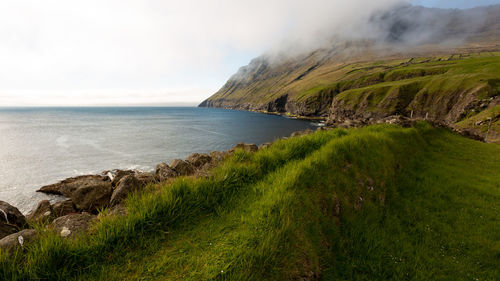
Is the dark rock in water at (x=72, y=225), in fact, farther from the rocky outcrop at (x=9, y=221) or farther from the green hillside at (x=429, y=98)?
the green hillside at (x=429, y=98)

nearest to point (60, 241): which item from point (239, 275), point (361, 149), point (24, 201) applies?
point (239, 275)

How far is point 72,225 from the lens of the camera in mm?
3814

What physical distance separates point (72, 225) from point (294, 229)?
449 centimetres

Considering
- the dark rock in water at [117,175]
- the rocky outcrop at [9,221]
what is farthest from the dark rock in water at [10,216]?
the dark rock in water at [117,175]

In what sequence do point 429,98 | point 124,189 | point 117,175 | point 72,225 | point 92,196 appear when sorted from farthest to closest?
point 429,98 < point 117,175 < point 92,196 < point 124,189 < point 72,225

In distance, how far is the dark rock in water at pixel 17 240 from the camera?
305cm

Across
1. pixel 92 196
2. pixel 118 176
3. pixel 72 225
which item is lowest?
pixel 118 176

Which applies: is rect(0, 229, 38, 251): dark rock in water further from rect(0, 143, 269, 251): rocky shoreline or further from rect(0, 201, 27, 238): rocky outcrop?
rect(0, 201, 27, 238): rocky outcrop

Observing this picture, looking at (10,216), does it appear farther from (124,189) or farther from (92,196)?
(92,196)

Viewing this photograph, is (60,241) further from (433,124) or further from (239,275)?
(433,124)

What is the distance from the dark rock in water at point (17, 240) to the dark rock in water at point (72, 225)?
36 cm

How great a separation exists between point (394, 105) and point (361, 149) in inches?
4427

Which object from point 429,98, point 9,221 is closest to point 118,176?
point 9,221

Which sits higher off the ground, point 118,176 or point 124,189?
point 124,189
